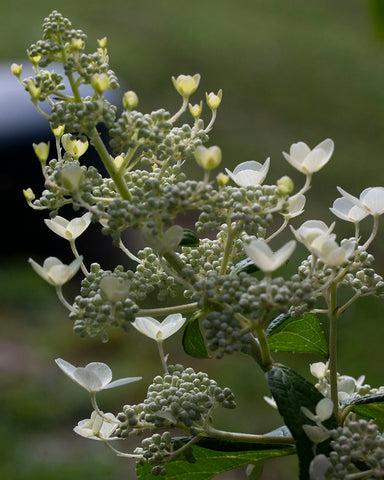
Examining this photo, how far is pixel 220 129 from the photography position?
151 inches

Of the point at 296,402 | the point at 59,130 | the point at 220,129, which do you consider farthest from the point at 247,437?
the point at 220,129

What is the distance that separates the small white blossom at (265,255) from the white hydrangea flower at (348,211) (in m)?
0.13

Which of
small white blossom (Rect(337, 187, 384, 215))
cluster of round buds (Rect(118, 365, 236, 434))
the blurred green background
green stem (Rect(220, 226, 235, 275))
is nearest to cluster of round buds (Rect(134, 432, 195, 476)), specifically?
cluster of round buds (Rect(118, 365, 236, 434))

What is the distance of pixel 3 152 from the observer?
8.57 ft

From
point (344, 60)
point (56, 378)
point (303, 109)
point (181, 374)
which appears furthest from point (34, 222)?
point (344, 60)

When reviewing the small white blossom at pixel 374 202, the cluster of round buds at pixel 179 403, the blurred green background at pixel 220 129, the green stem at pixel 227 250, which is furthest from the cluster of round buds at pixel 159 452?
the blurred green background at pixel 220 129

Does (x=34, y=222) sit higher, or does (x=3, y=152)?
(x=3, y=152)

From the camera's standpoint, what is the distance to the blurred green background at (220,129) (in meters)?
2.02

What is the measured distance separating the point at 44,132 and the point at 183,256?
2203mm

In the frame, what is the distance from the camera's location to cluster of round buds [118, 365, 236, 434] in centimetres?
47

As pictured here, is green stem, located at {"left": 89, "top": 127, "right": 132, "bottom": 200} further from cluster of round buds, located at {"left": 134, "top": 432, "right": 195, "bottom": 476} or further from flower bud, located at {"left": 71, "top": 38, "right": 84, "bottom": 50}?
cluster of round buds, located at {"left": 134, "top": 432, "right": 195, "bottom": 476}

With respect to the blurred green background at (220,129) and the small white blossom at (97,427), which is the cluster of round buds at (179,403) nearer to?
the small white blossom at (97,427)

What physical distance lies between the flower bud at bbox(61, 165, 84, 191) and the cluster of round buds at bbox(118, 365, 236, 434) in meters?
0.16

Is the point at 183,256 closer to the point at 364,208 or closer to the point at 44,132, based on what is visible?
the point at 364,208
